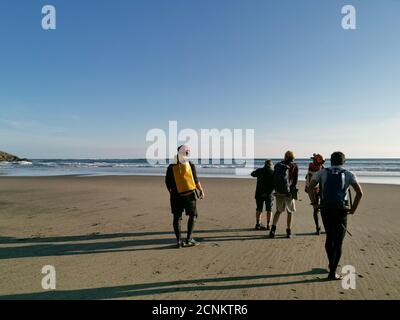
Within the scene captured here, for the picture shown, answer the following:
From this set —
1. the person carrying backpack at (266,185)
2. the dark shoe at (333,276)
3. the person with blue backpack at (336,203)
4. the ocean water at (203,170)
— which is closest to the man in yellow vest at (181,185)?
the person carrying backpack at (266,185)

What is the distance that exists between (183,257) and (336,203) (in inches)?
112

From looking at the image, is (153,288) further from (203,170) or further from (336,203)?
(203,170)

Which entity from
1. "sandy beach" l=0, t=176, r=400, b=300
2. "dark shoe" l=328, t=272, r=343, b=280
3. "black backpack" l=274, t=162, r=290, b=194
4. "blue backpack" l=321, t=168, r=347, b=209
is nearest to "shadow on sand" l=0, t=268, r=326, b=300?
"sandy beach" l=0, t=176, r=400, b=300

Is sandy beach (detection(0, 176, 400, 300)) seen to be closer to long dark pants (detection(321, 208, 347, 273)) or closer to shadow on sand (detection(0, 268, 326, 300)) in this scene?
shadow on sand (detection(0, 268, 326, 300))

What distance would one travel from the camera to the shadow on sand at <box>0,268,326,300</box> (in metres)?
3.85

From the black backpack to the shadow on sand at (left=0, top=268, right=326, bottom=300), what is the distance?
2.32 meters

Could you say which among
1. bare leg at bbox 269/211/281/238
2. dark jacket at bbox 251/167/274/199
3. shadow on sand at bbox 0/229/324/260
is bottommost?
shadow on sand at bbox 0/229/324/260

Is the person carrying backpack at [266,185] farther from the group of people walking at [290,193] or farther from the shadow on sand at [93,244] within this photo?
the shadow on sand at [93,244]

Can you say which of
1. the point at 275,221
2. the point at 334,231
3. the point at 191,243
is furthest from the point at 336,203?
the point at 191,243

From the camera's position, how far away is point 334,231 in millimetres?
4332

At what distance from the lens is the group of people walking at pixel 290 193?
4.29m

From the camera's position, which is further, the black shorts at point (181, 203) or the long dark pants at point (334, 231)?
the black shorts at point (181, 203)

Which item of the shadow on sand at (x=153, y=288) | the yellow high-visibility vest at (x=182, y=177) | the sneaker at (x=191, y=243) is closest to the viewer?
the shadow on sand at (x=153, y=288)
